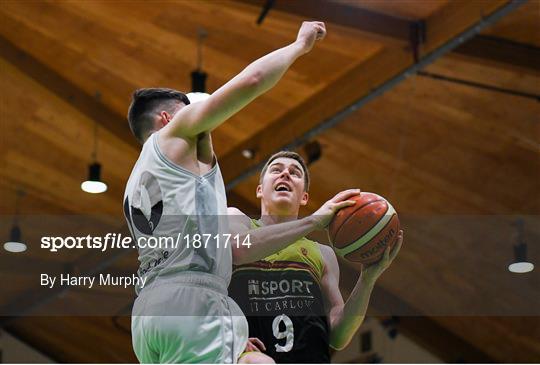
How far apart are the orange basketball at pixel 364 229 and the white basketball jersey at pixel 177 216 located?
784 millimetres

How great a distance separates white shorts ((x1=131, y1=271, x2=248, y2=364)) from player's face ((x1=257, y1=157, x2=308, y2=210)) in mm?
1112

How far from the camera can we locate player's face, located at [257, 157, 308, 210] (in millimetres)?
4914

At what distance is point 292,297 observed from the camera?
4.87 metres

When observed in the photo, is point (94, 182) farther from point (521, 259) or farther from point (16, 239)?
point (521, 259)

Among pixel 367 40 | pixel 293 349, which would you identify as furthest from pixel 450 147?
pixel 293 349

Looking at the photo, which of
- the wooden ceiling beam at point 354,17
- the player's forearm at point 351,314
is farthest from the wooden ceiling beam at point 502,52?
the player's forearm at point 351,314

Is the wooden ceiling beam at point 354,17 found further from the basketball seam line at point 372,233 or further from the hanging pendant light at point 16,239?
the basketball seam line at point 372,233

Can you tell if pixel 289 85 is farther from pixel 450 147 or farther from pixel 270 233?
pixel 270 233

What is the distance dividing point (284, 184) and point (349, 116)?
6.37m

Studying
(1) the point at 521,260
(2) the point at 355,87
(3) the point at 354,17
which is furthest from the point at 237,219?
(2) the point at 355,87

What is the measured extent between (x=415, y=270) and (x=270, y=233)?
767 centimetres

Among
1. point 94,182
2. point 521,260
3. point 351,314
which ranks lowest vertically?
point 351,314

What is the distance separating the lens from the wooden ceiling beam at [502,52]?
9617mm

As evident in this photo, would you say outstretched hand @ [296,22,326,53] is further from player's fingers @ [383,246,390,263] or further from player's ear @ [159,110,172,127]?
player's fingers @ [383,246,390,263]
